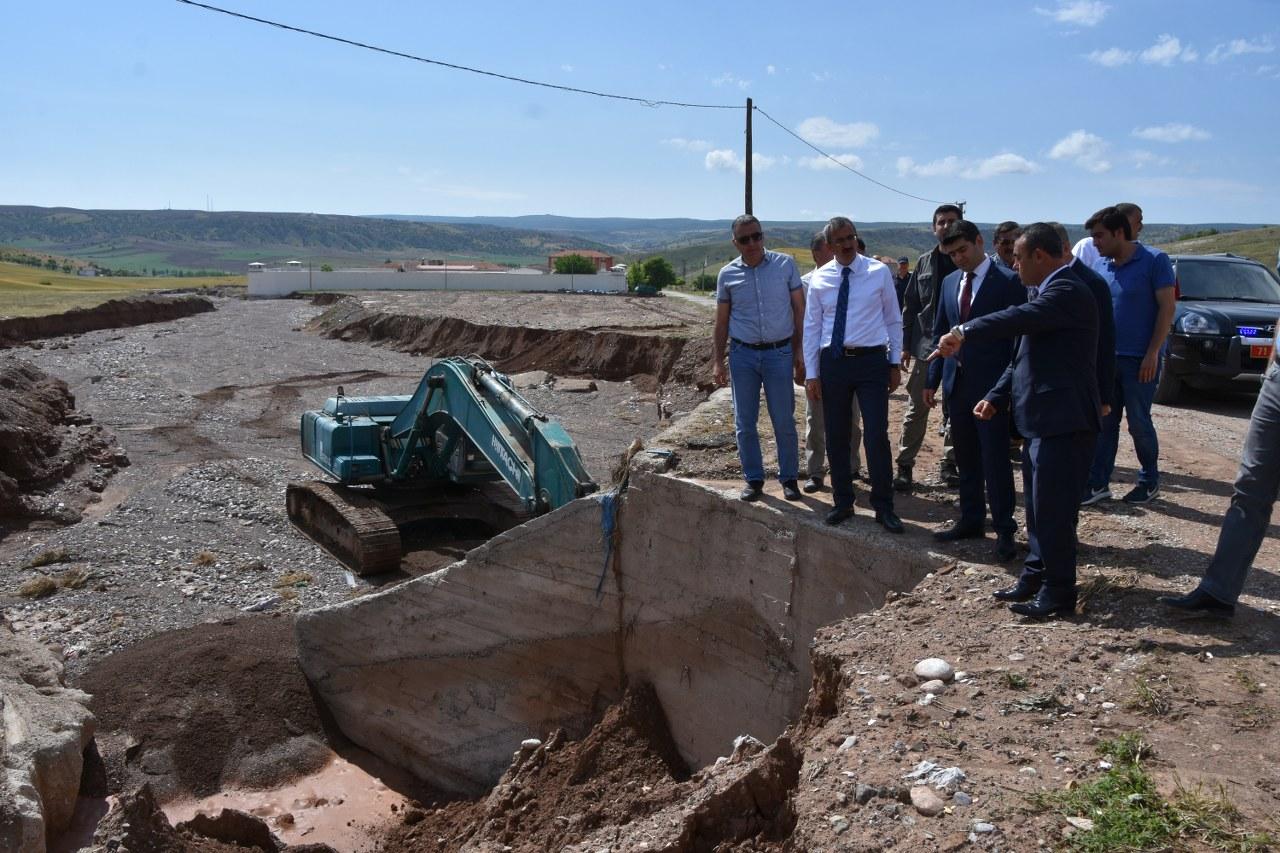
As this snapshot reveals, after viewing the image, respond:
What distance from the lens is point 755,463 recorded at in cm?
679

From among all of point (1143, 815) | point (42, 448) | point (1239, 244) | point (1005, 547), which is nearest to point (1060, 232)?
point (1005, 547)

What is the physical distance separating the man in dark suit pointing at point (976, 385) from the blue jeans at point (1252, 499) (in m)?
1.11

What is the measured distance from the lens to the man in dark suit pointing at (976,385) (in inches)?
220

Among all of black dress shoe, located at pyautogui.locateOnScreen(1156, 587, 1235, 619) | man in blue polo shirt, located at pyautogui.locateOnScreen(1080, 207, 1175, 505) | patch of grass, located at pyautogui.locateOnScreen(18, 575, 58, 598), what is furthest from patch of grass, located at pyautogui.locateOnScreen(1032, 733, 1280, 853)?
patch of grass, located at pyautogui.locateOnScreen(18, 575, 58, 598)

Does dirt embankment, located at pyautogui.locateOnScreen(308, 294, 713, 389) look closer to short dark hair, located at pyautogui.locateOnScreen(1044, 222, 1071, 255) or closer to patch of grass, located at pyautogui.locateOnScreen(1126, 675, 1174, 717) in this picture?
short dark hair, located at pyautogui.locateOnScreen(1044, 222, 1071, 255)

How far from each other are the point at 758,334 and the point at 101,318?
133ft

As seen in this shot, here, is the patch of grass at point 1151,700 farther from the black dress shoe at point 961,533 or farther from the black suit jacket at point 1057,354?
the black dress shoe at point 961,533

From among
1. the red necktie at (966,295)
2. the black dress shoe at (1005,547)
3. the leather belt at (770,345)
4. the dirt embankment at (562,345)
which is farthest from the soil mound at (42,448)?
the black dress shoe at (1005,547)

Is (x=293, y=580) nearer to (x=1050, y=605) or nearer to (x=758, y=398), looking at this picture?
(x=758, y=398)

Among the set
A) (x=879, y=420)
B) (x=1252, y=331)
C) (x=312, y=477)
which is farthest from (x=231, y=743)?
(x=1252, y=331)

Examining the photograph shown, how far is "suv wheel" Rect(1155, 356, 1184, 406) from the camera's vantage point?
11852 millimetres

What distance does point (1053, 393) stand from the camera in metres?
4.75

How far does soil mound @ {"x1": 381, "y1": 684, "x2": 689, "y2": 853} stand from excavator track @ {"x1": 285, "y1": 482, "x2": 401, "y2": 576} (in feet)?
13.7

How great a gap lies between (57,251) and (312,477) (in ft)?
694
